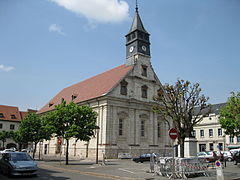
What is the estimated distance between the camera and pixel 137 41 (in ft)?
144

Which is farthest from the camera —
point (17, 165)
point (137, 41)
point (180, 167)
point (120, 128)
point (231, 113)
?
point (137, 41)

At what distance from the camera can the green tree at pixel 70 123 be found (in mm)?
26156

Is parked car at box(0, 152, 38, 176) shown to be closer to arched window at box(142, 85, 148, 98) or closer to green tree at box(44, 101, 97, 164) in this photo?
green tree at box(44, 101, 97, 164)

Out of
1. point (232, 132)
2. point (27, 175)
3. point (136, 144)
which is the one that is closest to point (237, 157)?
point (232, 132)

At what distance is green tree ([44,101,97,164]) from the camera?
85.8ft

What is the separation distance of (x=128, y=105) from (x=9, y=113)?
40.8 m

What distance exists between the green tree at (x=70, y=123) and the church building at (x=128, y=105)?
787 centimetres

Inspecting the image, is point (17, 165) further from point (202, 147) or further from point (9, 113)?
point (9, 113)

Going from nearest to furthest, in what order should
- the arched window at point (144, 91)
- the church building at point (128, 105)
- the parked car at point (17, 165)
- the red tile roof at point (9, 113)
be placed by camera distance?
1. the parked car at point (17, 165)
2. the church building at point (128, 105)
3. the arched window at point (144, 91)
4. the red tile roof at point (9, 113)

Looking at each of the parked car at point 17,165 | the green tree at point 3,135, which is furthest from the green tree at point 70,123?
the green tree at point 3,135

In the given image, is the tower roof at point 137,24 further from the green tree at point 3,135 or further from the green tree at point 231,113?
the green tree at point 3,135

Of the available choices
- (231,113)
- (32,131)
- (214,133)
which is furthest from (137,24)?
(214,133)

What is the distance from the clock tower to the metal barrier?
29320mm

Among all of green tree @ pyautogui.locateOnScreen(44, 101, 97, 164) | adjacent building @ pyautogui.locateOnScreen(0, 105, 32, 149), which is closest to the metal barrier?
green tree @ pyautogui.locateOnScreen(44, 101, 97, 164)
